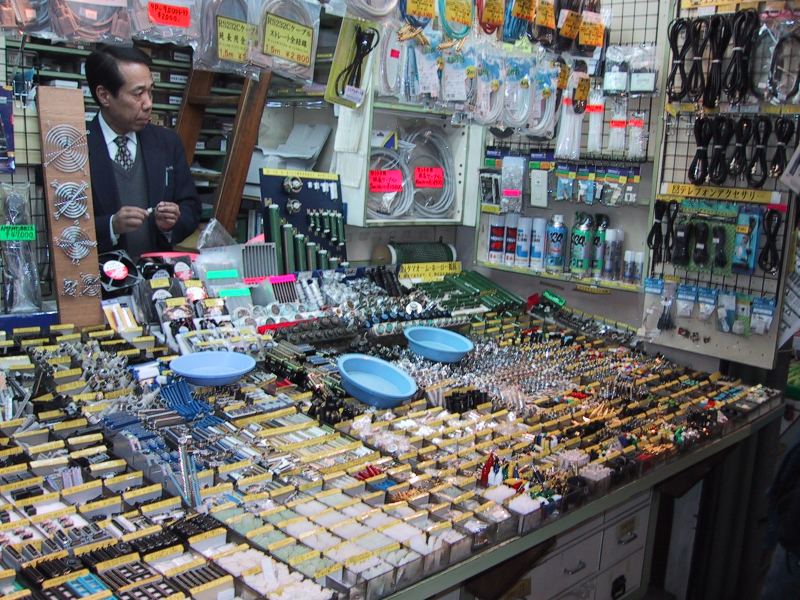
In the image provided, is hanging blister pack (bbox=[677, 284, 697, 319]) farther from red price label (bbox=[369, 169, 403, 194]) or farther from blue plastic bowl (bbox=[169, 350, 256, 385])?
blue plastic bowl (bbox=[169, 350, 256, 385])

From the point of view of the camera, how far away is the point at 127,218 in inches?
116

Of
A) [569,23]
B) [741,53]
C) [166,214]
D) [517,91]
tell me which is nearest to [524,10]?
[569,23]

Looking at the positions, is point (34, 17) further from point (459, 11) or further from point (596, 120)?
point (596, 120)

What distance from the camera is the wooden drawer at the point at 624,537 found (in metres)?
2.68

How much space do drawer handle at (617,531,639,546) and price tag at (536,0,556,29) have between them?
234 centimetres

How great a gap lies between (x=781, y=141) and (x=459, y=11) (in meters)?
1.55

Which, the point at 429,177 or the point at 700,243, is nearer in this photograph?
the point at 700,243

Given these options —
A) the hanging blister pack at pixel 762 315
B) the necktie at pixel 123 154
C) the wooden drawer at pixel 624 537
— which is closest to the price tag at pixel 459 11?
the necktie at pixel 123 154

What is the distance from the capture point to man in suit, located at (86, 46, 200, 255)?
3.16m

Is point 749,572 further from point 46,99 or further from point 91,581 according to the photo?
point 46,99

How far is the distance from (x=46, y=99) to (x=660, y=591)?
10.7ft

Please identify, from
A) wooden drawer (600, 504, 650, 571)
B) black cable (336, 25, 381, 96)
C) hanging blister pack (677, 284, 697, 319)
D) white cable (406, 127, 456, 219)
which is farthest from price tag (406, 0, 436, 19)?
wooden drawer (600, 504, 650, 571)

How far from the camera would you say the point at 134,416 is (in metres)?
2.14

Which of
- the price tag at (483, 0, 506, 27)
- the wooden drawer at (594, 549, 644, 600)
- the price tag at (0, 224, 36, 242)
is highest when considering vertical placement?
the price tag at (483, 0, 506, 27)
